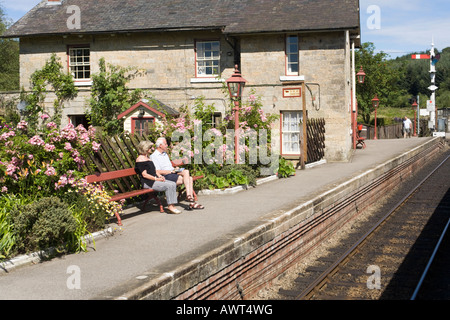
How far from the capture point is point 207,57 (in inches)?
833

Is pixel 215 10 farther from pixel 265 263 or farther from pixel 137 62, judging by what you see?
pixel 265 263

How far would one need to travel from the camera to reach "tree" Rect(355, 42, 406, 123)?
46.1m

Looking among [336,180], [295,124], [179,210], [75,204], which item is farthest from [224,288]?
[295,124]

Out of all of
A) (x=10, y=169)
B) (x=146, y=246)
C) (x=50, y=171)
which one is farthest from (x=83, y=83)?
(x=146, y=246)

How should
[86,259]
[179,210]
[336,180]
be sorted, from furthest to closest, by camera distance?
[336,180]
[179,210]
[86,259]

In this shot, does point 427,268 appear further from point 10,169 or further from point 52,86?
point 52,86

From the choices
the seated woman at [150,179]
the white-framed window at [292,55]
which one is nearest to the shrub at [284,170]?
the seated woman at [150,179]

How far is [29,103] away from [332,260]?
56.4 ft

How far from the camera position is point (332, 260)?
9219mm

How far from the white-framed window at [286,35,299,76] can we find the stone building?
4 centimetres

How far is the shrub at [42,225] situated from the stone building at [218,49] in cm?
1338

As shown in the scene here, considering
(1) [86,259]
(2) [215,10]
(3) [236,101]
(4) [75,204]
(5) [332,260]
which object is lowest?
(5) [332,260]

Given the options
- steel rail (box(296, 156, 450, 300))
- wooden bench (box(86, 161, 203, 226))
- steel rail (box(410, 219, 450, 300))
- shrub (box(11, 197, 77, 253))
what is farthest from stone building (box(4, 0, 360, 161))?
shrub (box(11, 197, 77, 253))

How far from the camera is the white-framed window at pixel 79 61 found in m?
22.2
